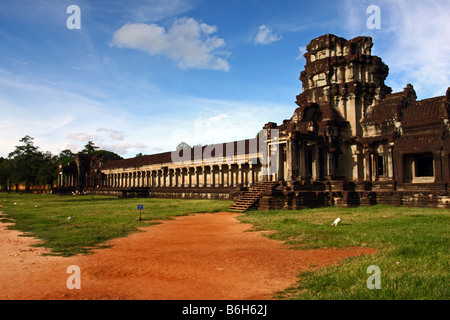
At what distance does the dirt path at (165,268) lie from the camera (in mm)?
5629

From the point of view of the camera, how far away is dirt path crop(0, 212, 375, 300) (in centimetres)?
563

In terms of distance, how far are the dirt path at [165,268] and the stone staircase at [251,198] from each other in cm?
1027

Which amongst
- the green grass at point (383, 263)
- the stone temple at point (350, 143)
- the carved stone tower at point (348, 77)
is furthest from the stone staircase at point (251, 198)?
the carved stone tower at point (348, 77)

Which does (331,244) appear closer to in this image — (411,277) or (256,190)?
(411,277)

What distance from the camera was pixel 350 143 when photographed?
26703mm

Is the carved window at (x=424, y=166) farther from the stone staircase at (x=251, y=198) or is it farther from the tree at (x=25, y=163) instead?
the tree at (x=25, y=163)

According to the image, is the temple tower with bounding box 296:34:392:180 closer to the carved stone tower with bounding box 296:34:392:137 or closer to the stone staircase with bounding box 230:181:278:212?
the carved stone tower with bounding box 296:34:392:137

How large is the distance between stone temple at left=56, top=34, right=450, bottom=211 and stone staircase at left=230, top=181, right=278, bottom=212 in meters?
0.08

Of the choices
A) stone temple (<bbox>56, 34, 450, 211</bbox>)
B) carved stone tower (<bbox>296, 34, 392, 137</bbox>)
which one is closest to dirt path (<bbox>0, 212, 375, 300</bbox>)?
stone temple (<bbox>56, 34, 450, 211</bbox>)

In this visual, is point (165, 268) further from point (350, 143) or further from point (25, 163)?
point (25, 163)

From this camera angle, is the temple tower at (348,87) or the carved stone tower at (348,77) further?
the carved stone tower at (348,77)

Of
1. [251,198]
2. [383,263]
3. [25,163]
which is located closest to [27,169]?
[25,163]

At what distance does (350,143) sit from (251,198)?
34.5 feet
